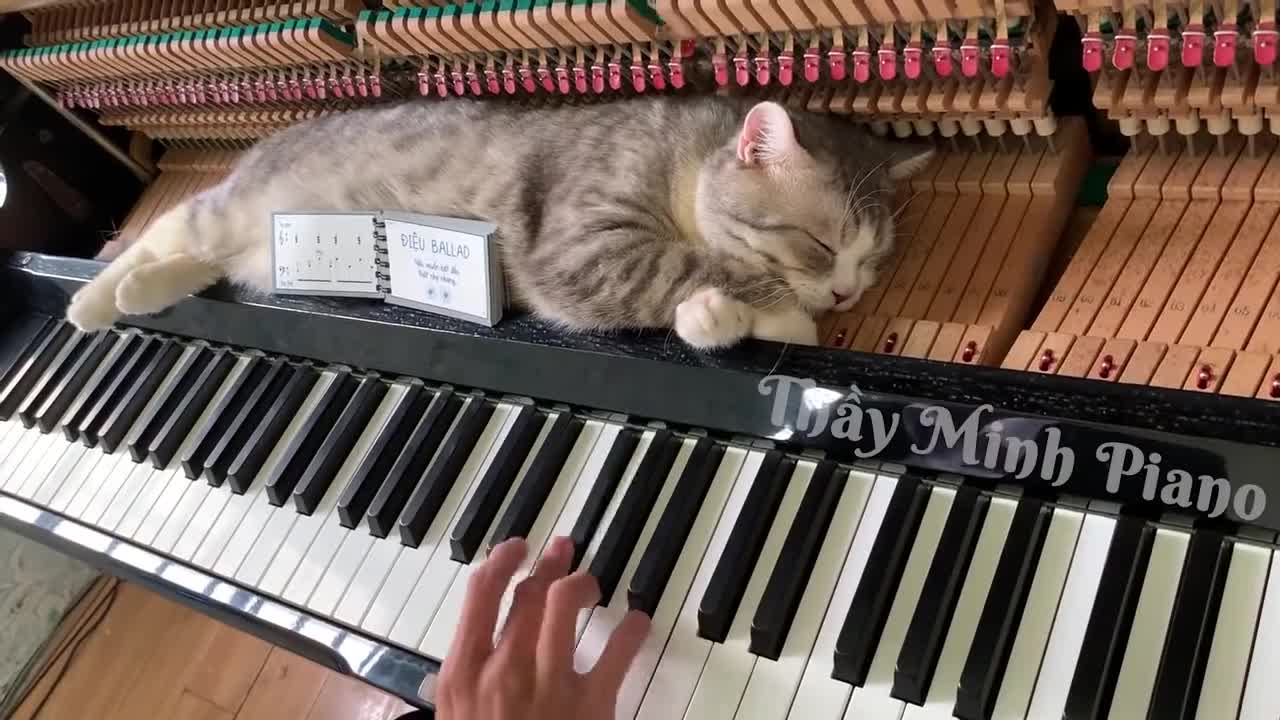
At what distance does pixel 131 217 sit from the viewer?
8.74 feet

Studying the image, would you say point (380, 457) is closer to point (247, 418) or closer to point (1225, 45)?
point (247, 418)

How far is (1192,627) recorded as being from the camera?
0.94 metres

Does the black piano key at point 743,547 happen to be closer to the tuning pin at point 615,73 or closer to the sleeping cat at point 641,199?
the sleeping cat at point 641,199

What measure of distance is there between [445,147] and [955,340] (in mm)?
1057

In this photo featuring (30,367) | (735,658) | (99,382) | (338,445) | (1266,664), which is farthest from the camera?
(30,367)

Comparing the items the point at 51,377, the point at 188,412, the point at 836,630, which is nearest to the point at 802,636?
the point at 836,630

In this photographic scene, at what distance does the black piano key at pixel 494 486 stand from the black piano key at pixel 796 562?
474 mm

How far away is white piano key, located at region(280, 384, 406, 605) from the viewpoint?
153cm

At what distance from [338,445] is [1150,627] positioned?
1.27 metres

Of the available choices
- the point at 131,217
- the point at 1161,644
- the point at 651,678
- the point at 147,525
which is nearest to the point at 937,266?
the point at 1161,644

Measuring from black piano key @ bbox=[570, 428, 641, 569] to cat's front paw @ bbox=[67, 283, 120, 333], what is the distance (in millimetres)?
1347

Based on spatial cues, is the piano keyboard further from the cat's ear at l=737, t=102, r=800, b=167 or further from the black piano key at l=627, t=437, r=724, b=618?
the cat's ear at l=737, t=102, r=800, b=167

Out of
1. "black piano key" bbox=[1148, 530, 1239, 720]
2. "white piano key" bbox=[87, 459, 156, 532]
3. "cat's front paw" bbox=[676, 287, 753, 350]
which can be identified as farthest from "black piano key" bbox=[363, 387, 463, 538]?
"black piano key" bbox=[1148, 530, 1239, 720]

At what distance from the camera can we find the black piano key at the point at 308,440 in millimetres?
1638
